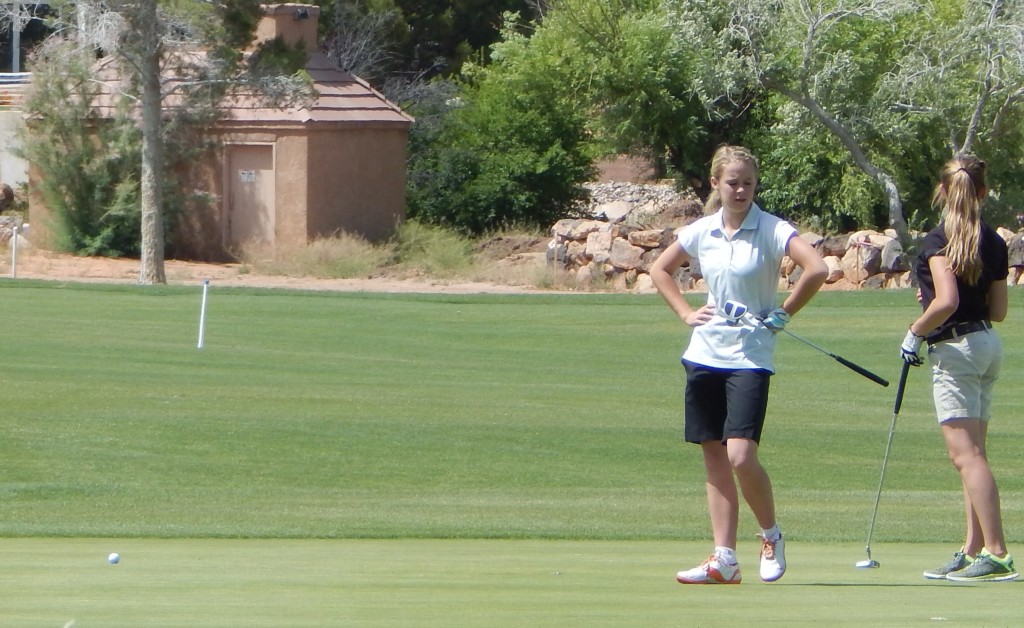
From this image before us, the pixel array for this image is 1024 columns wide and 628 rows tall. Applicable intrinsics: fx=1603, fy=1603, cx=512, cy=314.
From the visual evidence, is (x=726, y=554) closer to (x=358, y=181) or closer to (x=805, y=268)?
(x=805, y=268)

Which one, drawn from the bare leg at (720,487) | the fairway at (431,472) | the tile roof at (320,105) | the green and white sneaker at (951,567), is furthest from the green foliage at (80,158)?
the green and white sneaker at (951,567)

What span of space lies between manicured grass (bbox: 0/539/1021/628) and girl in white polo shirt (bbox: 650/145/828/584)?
0.23 meters

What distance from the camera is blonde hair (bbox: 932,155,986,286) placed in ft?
19.8

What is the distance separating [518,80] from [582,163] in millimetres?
2491

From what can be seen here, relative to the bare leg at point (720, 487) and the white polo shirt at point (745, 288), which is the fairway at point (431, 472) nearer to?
the bare leg at point (720, 487)

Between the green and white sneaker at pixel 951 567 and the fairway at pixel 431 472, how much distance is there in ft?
0.36

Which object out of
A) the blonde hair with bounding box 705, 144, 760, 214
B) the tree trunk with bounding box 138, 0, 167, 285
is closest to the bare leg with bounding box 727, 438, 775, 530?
the blonde hair with bounding box 705, 144, 760, 214

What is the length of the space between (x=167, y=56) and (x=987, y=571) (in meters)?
28.2

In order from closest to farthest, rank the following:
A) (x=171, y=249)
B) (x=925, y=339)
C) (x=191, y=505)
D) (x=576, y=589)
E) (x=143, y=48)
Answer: (x=576, y=589) → (x=925, y=339) → (x=191, y=505) → (x=143, y=48) → (x=171, y=249)

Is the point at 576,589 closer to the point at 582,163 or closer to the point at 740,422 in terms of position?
the point at 740,422

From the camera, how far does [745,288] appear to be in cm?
581

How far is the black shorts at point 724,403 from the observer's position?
18.9 ft

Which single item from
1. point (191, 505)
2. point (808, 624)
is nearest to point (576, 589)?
point (808, 624)

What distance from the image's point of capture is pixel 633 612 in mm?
4984
